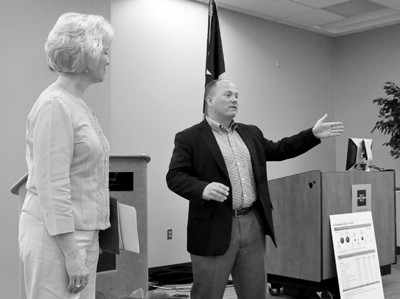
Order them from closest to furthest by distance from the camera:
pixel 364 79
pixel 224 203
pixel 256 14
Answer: pixel 224 203 < pixel 256 14 < pixel 364 79

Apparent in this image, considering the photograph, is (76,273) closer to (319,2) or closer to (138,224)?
(138,224)

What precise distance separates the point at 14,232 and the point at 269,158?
1.93 m

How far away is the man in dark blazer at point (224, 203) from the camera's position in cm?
238

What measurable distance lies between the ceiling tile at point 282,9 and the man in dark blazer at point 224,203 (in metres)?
3.24

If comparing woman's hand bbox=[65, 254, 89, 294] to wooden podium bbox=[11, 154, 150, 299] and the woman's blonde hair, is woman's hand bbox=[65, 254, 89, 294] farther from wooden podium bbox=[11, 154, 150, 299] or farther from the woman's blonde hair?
wooden podium bbox=[11, 154, 150, 299]

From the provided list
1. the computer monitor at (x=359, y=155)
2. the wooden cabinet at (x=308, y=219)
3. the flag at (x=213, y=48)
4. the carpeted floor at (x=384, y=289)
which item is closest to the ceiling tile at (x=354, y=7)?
the flag at (x=213, y=48)

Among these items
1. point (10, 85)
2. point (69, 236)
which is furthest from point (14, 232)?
point (69, 236)

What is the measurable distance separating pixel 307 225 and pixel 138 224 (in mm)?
1667

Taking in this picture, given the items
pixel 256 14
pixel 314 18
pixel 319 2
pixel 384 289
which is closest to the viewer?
pixel 384 289

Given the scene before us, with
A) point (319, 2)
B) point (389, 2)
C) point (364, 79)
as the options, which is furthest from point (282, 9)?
point (364, 79)

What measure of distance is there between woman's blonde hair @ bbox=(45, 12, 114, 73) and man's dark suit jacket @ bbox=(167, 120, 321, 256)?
1103 mm

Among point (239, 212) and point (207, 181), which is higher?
point (207, 181)

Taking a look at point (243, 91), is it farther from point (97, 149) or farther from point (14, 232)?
point (97, 149)

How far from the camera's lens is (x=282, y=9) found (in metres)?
5.65
